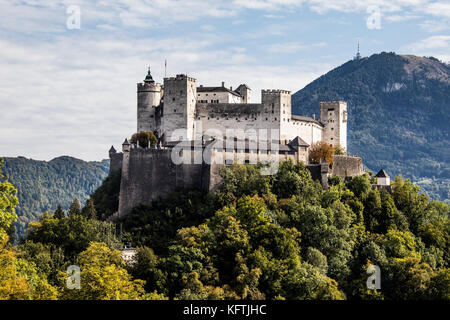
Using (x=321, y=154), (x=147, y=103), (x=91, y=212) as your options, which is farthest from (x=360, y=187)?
(x=147, y=103)

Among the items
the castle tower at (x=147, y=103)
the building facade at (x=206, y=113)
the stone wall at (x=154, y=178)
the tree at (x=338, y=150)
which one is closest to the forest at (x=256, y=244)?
the stone wall at (x=154, y=178)

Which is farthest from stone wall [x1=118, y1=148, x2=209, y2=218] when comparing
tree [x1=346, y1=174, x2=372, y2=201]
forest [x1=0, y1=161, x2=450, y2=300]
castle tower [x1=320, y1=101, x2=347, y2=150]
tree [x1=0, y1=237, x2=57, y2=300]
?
castle tower [x1=320, y1=101, x2=347, y2=150]

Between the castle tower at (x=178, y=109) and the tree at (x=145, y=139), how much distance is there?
1.54 metres

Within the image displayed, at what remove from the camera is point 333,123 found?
89875 mm

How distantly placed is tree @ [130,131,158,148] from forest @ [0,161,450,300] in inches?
268

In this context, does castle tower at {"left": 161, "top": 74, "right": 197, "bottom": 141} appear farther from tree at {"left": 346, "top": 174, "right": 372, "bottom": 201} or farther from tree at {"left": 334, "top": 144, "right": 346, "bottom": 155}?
tree at {"left": 346, "top": 174, "right": 372, "bottom": 201}

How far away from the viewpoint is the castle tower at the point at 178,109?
7844cm

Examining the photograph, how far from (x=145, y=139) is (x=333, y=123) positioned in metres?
25.0

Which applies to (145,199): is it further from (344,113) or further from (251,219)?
(344,113)

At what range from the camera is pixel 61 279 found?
49.8 m

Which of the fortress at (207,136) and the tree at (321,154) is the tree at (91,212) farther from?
the tree at (321,154)

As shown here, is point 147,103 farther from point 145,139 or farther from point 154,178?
point 154,178
